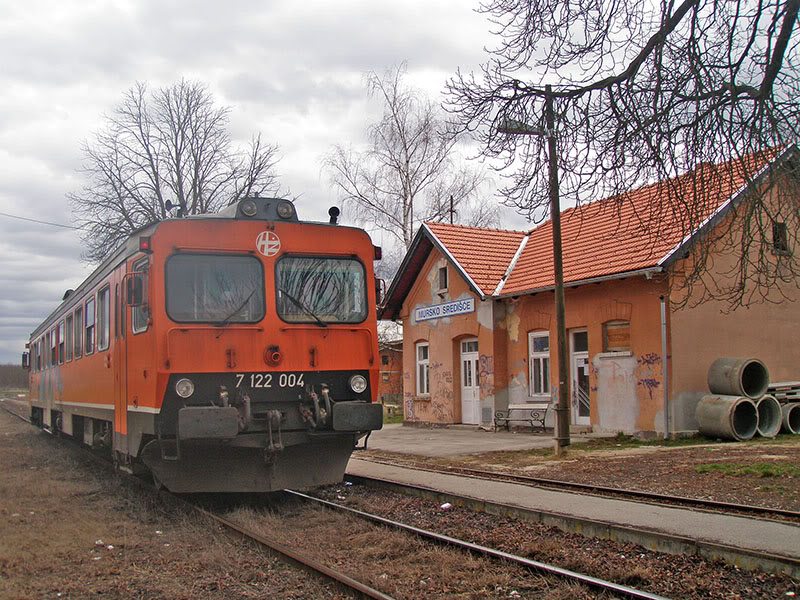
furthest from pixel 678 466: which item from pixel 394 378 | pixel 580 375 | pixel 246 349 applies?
pixel 394 378

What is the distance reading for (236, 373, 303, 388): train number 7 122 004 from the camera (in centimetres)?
852

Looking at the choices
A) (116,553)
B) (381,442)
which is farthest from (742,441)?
(116,553)

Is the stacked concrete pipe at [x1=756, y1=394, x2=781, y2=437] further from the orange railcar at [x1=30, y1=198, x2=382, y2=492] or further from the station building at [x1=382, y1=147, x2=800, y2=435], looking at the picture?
the orange railcar at [x1=30, y1=198, x2=382, y2=492]

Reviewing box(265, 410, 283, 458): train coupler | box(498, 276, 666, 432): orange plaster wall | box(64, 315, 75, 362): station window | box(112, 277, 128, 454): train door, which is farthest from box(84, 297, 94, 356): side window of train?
box(498, 276, 666, 432): orange plaster wall

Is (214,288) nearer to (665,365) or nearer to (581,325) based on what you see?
(665,365)

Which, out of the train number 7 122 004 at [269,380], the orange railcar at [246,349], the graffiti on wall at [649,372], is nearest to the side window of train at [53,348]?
the orange railcar at [246,349]

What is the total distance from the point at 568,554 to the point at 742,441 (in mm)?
10778

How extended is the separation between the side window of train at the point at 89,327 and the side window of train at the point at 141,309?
10.1 ft

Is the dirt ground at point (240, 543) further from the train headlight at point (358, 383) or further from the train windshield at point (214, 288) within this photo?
the train windshield at point (214, 288)

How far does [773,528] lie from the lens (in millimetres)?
7359

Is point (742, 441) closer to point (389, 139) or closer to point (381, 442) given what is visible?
point (381, 442)

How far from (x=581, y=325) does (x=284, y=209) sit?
11077 millimetres

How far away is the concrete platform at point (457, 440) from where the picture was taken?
16.2 m

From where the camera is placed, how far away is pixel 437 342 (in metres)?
23.7
